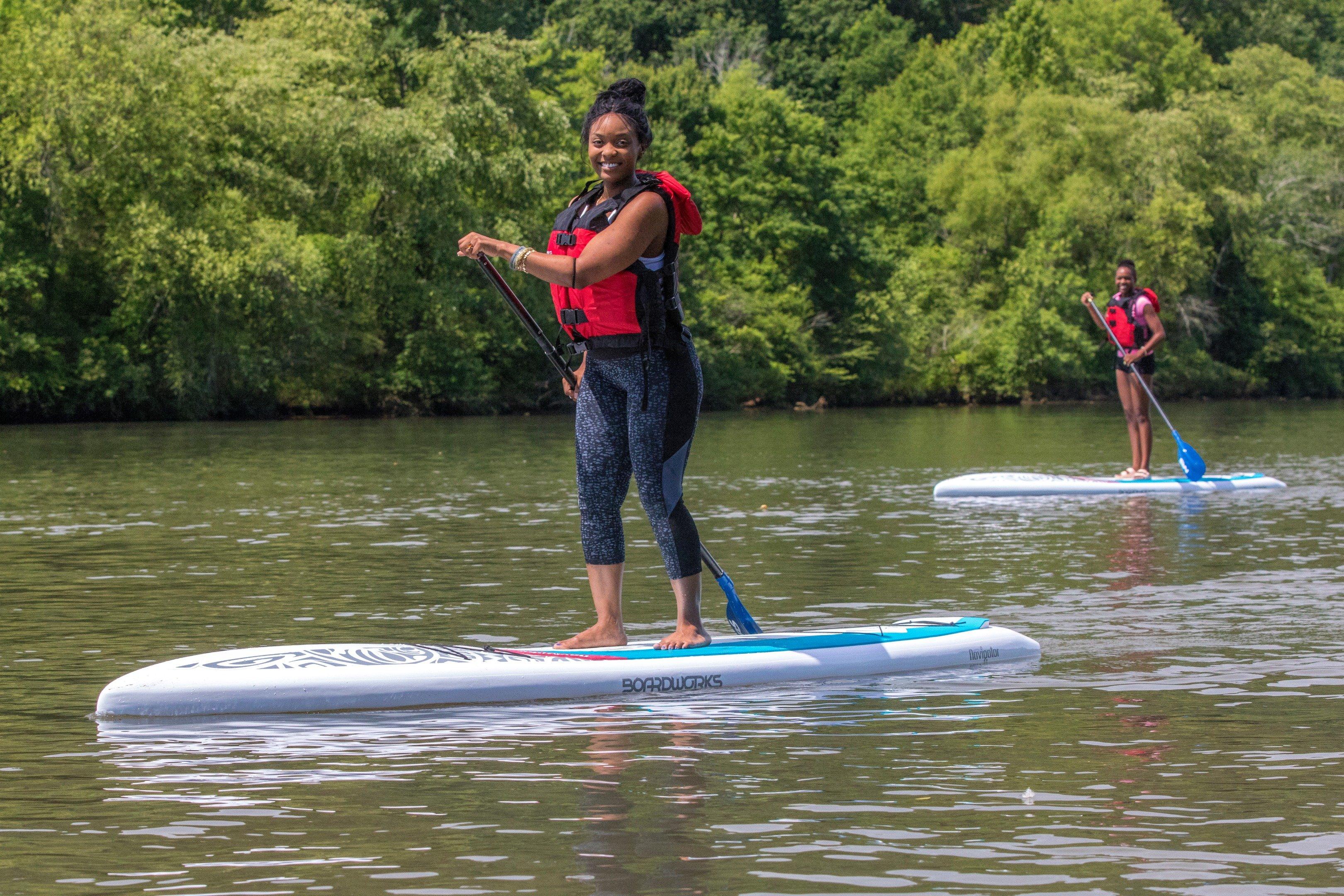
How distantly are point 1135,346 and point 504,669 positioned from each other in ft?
41.8

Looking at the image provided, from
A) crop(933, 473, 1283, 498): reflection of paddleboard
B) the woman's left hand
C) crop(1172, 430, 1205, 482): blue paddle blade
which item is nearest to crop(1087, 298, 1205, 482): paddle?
crop(1172, 430, 1205, 482): blue paddle blade

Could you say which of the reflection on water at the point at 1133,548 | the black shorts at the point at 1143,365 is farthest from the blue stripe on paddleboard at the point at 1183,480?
the black shorts at the point at 1143,365

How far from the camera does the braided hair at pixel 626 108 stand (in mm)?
7223

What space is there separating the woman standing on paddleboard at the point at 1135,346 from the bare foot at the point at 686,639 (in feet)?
36.2

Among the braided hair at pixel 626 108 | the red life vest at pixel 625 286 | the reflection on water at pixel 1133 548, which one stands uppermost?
the braided hair at pixel 626 108

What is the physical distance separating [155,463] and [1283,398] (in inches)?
1779

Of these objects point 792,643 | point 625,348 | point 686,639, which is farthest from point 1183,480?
point 625,348

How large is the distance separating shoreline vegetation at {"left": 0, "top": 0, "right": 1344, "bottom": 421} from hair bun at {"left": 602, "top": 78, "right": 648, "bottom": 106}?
30.5 meters

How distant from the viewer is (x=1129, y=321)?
1833 cm

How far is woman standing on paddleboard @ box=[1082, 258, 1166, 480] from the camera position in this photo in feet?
58.9

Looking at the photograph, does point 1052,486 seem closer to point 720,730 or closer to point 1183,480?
point 1183,480

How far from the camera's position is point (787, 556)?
12.4 meters

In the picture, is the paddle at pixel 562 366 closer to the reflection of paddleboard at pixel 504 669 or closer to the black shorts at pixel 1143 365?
the reflection of paddleboard at pixel 504 669

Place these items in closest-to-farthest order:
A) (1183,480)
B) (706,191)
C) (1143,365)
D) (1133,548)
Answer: (1133,548), (1183,480), (1143,365), (706,191)
